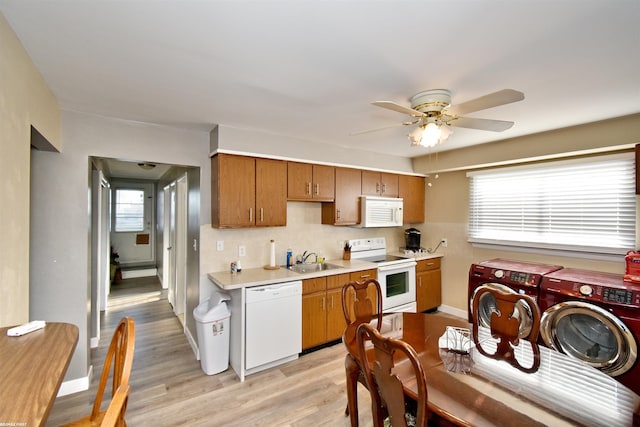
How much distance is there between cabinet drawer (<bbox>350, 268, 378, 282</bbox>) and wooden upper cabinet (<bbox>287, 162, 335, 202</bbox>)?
3.16 feet

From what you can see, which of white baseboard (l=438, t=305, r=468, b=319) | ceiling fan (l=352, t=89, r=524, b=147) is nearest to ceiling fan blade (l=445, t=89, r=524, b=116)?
ceiling fan (l=352, t=89, r=524, b=147)

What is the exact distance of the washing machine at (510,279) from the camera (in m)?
2.82

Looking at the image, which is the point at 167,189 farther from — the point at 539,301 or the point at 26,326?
the point at 539,301

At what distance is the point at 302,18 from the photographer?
129 cm

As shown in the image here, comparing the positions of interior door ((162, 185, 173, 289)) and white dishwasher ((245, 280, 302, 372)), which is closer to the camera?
white dishwasher ((245, 280, 302, 372))

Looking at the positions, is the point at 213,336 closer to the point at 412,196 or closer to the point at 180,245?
the point at 180,245

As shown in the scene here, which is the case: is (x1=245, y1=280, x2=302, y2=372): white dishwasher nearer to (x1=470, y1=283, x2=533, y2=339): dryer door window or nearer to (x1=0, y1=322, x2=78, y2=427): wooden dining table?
(x1=0, y1=322, x2=78, y2=427): wooden dining table

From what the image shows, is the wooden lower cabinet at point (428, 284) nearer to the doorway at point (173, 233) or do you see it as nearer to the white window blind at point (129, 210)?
the doorway at point (173, 233)

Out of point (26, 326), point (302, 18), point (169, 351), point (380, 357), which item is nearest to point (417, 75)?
point (302, 18)

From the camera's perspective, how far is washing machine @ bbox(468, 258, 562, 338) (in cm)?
282

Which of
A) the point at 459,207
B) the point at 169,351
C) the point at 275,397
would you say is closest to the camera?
the point at 275,397

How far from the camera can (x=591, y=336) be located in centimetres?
247

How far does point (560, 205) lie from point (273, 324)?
343 centimetres

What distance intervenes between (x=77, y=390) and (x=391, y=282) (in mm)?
3368
